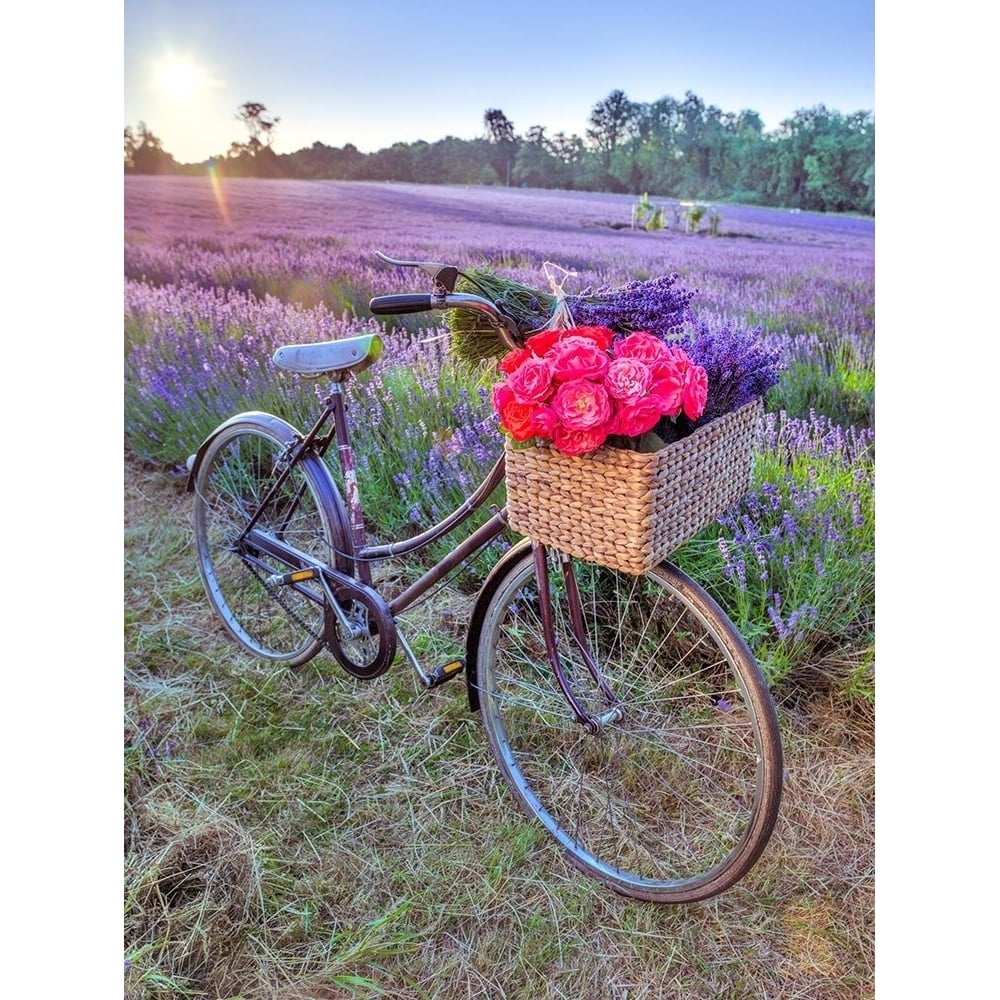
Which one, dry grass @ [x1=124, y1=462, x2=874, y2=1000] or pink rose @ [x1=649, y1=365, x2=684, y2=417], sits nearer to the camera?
pink rose @ [x1=649, y1=365, x2=684, y2=417]

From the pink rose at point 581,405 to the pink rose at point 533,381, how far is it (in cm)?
2

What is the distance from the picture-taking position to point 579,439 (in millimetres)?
1108

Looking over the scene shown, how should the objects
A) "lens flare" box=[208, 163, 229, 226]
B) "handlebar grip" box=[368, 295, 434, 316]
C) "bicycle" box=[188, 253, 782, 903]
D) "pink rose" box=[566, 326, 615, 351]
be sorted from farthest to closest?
"lens flare" box=[208, 163, 229, 226] < "bicycle" box=[188, 253, 782, 903] < "handlebar grip" box=[368, 295, 434, 316] < "pink rose" box=[566, 326, 615, 351]

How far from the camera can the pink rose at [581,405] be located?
1082 millimetres

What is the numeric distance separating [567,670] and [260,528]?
0.86m

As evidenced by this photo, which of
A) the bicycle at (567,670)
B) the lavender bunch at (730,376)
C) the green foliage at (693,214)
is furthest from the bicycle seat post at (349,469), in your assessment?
the green foliage at (693,214)

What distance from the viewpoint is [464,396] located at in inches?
98.4

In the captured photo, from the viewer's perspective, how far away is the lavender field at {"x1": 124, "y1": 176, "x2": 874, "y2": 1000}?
4.89ft

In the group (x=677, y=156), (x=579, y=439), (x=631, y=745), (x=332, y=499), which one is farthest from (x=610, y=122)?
(x=631, y=745)

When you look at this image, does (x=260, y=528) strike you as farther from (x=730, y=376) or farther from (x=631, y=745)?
(x=730, y=376)

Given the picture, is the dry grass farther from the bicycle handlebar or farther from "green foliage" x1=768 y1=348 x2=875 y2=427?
the bicycle handlebar

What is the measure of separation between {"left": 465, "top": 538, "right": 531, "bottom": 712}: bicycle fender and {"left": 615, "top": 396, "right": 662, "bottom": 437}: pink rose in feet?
1.22

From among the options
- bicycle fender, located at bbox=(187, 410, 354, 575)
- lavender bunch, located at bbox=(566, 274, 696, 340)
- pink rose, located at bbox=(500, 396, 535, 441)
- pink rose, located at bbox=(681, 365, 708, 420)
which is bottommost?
bicycle fender, located at bbox=(187, 410, 354, 575)

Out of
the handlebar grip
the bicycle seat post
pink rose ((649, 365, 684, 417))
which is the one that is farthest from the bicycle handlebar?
the bicycle seat post
